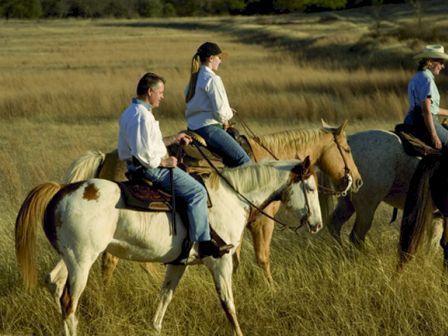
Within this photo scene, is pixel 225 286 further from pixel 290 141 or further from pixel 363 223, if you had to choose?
pixel 363 223

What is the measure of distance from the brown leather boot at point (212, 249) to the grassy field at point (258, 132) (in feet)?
2.22

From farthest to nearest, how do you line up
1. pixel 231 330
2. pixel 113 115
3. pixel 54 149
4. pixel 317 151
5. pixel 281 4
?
1. pixel 281 4
2. pixel 113 115
3. pixel 54 149
4. pixel 317 151
5. pixel 231 330

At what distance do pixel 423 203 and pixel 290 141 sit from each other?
144 cm

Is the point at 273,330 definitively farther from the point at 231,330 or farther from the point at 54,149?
the point at 54,149

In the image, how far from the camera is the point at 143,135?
20.3 feet

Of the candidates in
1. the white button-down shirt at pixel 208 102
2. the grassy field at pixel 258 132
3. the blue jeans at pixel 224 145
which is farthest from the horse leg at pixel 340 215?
the white button-down shirt at pixel 208 102

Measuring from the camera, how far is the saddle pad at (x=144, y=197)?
613 cm

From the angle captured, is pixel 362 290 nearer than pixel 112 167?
Yes

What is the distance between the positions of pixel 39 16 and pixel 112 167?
112225 millimetres

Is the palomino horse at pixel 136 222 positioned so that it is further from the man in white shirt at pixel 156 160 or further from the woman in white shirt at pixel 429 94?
the woman in white shirt at pixel 429 94

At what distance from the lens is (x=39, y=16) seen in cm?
11575

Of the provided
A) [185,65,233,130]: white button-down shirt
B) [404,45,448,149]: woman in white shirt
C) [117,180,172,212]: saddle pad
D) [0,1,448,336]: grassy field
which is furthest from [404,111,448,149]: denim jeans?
[117,180,172,212]: saddle pad

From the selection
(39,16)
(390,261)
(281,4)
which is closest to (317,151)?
(390,261)

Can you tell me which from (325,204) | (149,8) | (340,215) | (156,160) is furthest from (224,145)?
(149,8)
